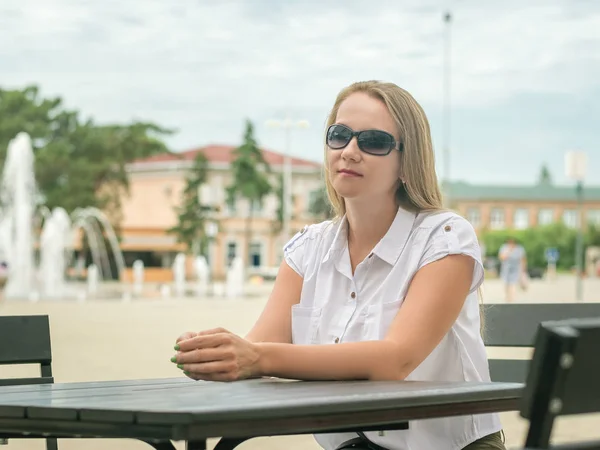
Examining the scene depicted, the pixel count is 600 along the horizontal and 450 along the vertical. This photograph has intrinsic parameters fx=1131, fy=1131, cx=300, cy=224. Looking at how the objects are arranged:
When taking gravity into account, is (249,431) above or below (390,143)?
below

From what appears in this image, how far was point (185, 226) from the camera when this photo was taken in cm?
7381

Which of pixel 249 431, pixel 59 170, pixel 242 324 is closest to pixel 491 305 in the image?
pixel 249 431

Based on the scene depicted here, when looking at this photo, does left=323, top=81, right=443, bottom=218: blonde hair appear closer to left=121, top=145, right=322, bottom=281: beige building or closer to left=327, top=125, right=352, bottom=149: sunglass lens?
left=327, top=125, right=352, bottom=149: sunglass lens

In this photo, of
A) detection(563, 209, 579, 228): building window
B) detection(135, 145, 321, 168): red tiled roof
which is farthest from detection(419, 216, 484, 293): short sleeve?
detection(563, 209, 579, 228): building window

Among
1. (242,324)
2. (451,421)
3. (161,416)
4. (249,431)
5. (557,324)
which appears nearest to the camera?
(557,324)

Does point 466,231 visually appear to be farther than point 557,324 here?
Yes

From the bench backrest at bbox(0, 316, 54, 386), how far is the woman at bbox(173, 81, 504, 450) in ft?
2.00

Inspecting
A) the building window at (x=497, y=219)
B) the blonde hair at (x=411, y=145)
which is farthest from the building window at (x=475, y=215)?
the blonde hair at (x=411, y=145)

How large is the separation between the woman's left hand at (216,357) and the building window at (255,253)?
85.3 m

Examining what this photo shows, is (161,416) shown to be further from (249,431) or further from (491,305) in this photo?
(491,305)

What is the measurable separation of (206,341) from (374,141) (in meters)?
0.83

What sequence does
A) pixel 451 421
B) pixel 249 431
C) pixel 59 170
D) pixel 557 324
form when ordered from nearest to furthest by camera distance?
pixel 557 324, pixel 249 431, pixel 451 421, pixel 59 170

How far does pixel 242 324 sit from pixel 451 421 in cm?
1759

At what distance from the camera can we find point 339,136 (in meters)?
3.02
